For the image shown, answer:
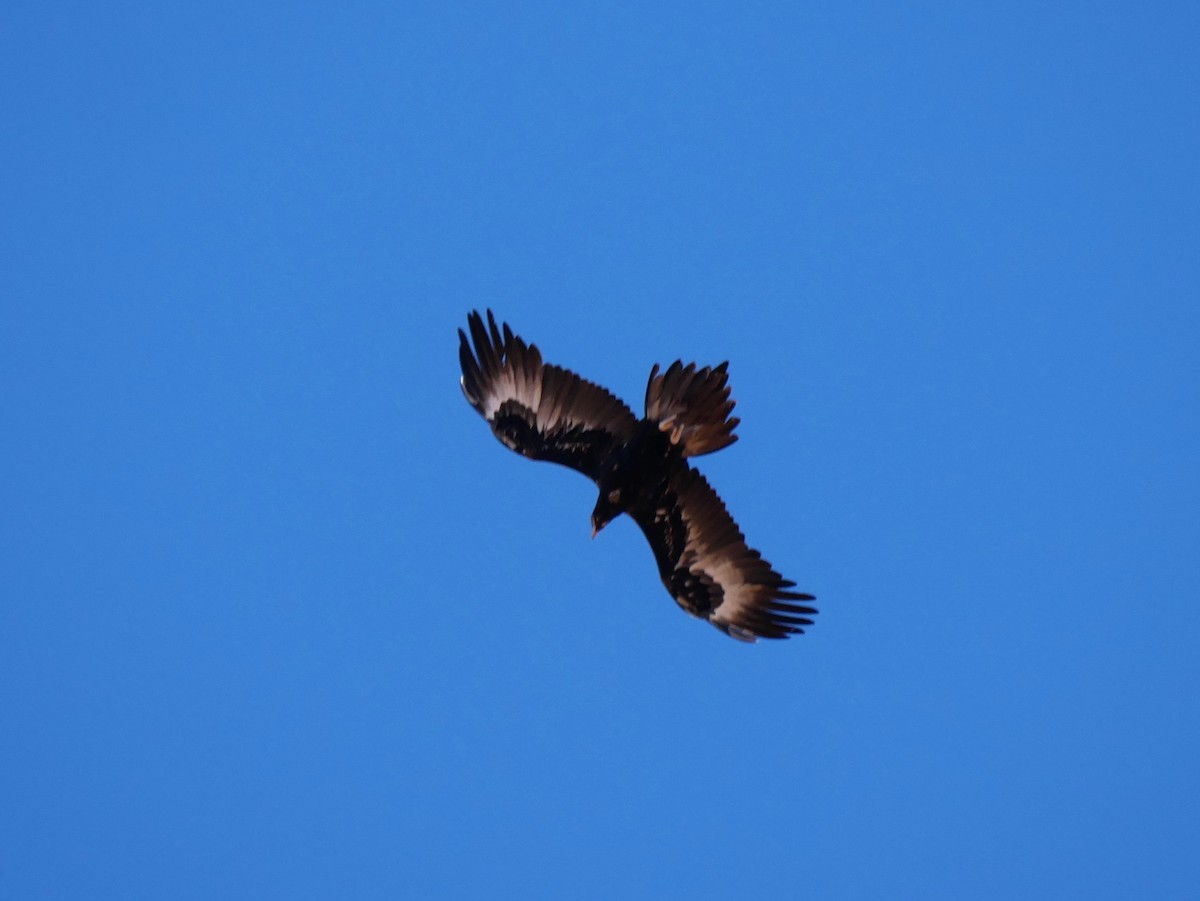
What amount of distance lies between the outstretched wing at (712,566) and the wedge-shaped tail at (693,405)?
1.74 feet

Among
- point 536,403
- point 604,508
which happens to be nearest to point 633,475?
point 604,508

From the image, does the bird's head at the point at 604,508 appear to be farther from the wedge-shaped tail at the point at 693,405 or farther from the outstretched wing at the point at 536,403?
the wedge-shaped tail at the point at 693,405

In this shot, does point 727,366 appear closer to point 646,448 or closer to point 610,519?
point 646,448

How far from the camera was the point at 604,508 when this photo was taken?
11625 millimetres

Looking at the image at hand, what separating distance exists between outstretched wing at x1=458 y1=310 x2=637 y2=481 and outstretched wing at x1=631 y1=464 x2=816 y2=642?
747mm

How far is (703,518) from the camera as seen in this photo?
11.8 m

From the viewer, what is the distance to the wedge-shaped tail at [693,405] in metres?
10.8

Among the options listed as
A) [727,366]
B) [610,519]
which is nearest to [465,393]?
[610,519]

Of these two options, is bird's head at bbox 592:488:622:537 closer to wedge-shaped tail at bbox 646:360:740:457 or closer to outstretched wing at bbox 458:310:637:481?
outstretched wing at bbox 458:310:637:481

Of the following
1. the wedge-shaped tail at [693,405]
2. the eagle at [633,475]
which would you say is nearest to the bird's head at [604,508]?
the eagle at [633,475]

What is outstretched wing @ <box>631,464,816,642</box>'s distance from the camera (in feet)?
38.0

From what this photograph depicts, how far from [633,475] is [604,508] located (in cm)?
42

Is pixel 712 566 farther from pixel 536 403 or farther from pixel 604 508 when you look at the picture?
pixel 536 403

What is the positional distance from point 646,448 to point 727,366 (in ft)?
3.52
